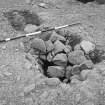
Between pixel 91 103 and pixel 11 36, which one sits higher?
pixel 11 36

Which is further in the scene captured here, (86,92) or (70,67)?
(70,67)

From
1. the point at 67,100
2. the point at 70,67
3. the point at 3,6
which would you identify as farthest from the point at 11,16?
the point at 67,100

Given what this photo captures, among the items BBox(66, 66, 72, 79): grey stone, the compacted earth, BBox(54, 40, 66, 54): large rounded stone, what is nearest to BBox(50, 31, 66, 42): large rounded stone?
the compacted earth

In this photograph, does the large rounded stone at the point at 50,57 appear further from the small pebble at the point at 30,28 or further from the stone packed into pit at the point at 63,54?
the small pebble at the point at 30,28

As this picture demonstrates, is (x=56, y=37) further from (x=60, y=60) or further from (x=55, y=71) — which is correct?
(x=55, y=71)

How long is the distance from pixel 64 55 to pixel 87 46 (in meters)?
0.54

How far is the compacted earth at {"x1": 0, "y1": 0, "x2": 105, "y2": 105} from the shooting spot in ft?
12.9

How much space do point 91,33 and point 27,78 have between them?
6.45ft

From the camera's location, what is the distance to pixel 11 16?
239 inches

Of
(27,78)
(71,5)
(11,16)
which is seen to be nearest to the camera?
(27,78)

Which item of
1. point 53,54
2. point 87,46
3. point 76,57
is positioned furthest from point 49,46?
point 87,46

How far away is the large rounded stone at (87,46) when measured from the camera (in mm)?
4934

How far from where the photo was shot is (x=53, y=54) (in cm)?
488

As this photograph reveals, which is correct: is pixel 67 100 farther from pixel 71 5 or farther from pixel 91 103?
pixel 71 5
